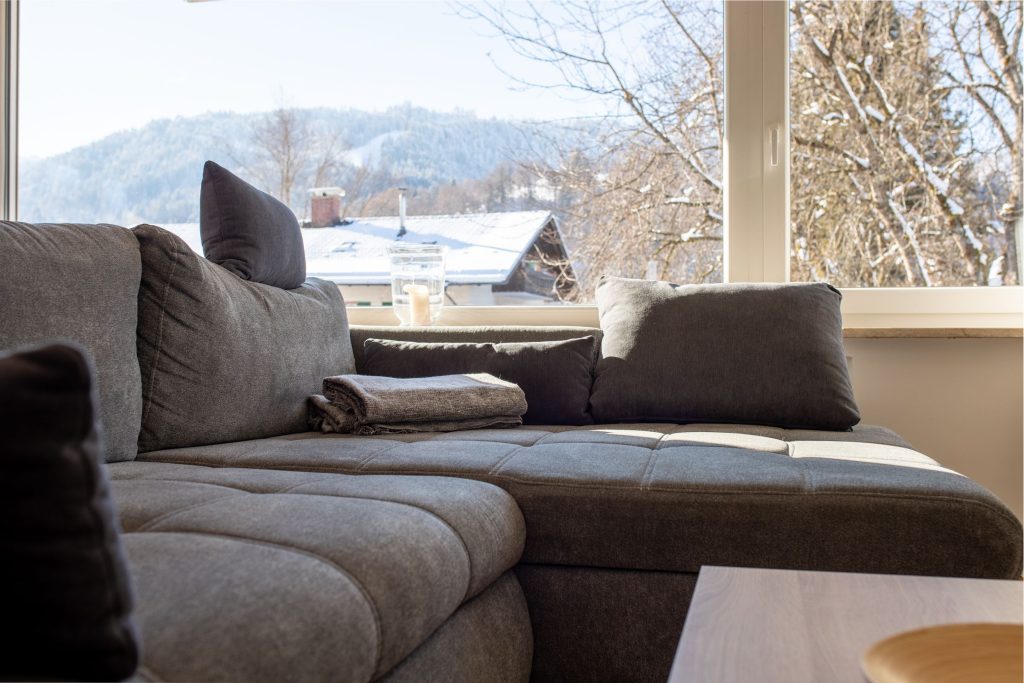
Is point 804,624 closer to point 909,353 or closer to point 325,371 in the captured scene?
point 325,371

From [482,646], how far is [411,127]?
2.44 m

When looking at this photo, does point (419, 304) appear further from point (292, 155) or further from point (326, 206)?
point (292, 155)

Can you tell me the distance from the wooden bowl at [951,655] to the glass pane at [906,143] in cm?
231

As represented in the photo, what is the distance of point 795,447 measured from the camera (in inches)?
80.3

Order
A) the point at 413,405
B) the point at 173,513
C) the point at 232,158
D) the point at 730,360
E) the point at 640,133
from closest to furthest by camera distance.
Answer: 1. the point at 173,513
2. the point at 413,405
3. the point at 730,360
4. the point at 640,133
5. the point at 232,158

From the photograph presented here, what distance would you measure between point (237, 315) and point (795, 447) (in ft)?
4.52

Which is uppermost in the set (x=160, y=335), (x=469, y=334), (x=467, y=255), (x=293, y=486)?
(x=467, y=255)

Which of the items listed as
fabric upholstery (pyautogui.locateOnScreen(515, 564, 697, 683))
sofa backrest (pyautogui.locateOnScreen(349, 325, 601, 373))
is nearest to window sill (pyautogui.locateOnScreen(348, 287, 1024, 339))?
sofa backrest (pyautogui.locateOnScreen(349, 325, 601, 373))

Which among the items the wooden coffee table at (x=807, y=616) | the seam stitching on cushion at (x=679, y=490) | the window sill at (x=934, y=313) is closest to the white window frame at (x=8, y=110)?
the seam stitching on cushion at (x=679, y=490)

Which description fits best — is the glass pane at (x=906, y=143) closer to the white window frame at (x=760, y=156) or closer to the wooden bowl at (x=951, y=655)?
the white window frame at (x=760, y=156)

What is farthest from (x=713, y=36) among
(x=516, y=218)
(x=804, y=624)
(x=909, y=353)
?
(x=804, y=624)

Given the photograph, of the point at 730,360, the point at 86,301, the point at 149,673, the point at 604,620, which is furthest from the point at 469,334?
the point at 149,673

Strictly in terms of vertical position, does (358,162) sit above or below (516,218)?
above

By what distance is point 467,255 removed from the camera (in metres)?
3.37
